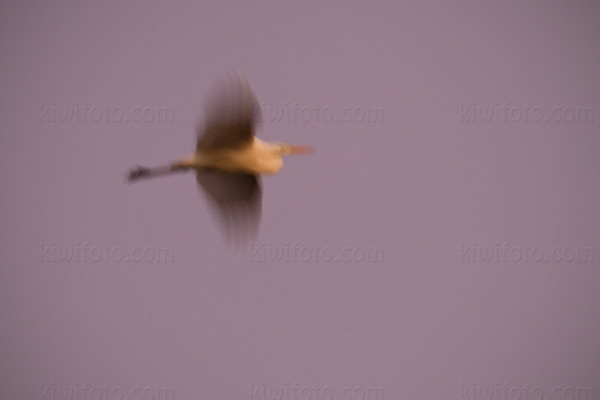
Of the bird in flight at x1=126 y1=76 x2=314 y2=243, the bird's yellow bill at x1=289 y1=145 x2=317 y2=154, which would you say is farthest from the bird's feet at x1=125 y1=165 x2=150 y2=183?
the bird's yellow bill at x1=289 y1=145 x2=317 y2=154

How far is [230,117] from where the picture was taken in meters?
0.73

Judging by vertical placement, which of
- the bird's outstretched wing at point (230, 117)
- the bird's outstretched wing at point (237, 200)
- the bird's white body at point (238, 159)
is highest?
the bird's outstretched wing at point (230, 117)

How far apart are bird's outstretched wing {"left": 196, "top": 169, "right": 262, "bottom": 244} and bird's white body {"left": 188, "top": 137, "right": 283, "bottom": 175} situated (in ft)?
0.09

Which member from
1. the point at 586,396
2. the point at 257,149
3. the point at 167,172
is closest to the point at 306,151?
the point at 257,149

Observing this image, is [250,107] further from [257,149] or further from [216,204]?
[216,204]

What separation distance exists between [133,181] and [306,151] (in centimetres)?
27

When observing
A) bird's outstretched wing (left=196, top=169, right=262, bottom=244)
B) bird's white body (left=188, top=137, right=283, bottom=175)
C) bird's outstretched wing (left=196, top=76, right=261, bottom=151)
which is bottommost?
bird's outstretched wing (left=196, top=169, right=262, bottom=244)

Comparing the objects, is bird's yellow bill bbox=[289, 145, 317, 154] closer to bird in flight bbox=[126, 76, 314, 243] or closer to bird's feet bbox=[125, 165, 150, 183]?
bird in flight bbox=[126, 76, 314, 243]

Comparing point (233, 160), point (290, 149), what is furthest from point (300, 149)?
point (233, 160)

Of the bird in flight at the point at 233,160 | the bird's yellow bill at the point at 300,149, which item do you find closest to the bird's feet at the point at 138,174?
the bird in flight at the point at 233,160

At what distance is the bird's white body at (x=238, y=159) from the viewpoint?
740 millimetres

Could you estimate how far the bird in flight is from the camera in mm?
726

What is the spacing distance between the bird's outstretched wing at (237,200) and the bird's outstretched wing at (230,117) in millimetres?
59

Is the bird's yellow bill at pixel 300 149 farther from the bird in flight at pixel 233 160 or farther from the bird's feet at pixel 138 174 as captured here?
the bird's feet at pixel 138 174
